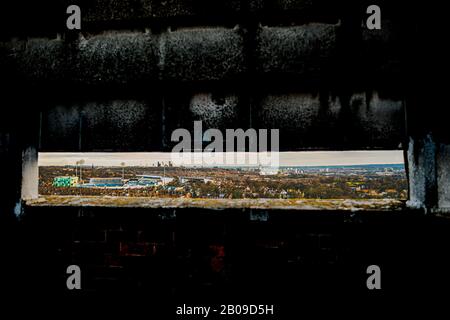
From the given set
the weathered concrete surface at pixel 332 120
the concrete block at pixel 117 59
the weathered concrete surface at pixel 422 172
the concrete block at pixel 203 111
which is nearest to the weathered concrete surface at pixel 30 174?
the concrete block at pixel 117 59

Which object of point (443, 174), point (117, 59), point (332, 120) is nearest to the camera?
point (443, 174)

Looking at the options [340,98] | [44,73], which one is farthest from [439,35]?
[44,73]

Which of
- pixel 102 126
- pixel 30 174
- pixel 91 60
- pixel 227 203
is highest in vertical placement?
pixel 91 60

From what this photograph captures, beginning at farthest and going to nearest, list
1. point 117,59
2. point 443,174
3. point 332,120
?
point 117,59 < point 332,120 < point 443,174

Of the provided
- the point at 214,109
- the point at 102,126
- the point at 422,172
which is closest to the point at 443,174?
the point at 422,172

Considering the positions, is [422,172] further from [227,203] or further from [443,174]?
[227,203]
